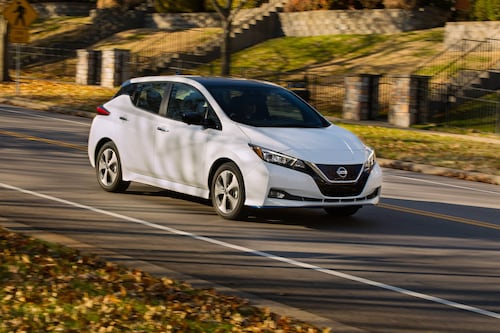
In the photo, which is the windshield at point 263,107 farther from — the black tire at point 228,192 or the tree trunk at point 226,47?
the tree trunk at point 226,47

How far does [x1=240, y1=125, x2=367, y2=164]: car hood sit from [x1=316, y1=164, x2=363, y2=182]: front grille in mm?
46

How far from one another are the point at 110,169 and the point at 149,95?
116cm

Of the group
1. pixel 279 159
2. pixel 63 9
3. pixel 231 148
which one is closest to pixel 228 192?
pixel 231 148

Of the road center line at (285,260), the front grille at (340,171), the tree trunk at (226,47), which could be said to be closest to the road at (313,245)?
the road center line at (285,260)

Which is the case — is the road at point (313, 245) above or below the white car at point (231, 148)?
below

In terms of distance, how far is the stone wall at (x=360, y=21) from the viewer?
41.7 m

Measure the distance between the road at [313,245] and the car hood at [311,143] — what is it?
831 millimetres

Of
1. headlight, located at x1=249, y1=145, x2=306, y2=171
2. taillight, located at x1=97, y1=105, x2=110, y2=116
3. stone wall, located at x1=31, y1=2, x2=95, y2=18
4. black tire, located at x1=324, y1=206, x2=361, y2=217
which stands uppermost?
stone wall, located at x1=31, y1=2, x2=95, y2=18

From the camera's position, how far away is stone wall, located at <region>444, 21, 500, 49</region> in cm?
3669

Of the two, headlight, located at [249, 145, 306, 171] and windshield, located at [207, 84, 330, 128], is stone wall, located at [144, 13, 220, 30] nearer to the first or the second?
windshield, located at [207, 84, 330, 128]

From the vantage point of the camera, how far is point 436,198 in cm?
1583

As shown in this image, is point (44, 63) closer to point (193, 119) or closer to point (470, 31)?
point (470, 31)

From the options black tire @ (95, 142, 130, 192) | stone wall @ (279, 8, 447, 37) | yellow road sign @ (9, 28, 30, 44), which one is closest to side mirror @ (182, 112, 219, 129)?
black tire @ (95, 142, 130, 192)

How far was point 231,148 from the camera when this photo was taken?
12125 mm
